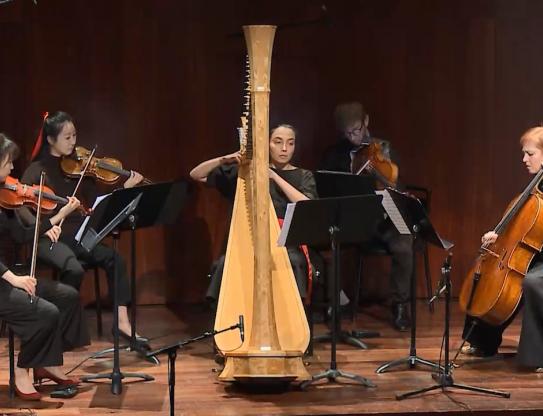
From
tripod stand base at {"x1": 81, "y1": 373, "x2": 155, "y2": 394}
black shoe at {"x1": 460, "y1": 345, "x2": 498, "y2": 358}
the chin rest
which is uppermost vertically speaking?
Answer: black shoe at {"x1": 460, "y1": 345, "x2": 498, "y2": 358}

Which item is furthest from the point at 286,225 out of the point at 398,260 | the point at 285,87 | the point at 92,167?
the point at 285,87

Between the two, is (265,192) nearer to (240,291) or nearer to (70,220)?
(240,291)

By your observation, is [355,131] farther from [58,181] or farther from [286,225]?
[58,181]

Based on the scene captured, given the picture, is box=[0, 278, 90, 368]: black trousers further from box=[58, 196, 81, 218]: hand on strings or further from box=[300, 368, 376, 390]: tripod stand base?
box=[300, 368, 376, 390]: tripod stand base

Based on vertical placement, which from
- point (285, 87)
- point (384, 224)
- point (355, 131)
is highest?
point (285, 87)

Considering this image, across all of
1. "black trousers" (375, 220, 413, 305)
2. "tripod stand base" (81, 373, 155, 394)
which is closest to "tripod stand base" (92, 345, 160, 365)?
"tripod stand base" (81, 373, 155, 394)

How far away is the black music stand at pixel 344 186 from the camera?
6242mm

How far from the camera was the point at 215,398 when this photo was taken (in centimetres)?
531

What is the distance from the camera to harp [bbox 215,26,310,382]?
509 centimetres

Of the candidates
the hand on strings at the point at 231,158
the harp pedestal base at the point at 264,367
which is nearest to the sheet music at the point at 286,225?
the hand on strings at the point at 231,158

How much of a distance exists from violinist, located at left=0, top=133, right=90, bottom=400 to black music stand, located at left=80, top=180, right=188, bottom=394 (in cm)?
23

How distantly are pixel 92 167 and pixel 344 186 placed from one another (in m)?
1.49

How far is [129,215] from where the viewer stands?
5.48 metres

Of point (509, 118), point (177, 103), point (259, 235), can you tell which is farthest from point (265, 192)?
point (509, 118)
